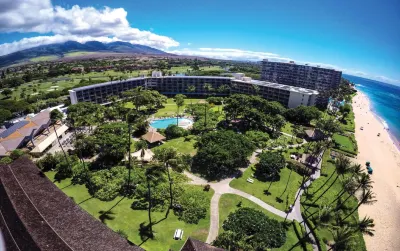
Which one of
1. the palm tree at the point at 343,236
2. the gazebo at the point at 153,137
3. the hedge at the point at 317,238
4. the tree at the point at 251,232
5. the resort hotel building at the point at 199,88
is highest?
the resort hotel building at the point at 199,88

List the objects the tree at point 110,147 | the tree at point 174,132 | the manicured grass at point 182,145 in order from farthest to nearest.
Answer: the tree at point 174,132 < the manicured grass at point 182,145 < the tree at point 110,147

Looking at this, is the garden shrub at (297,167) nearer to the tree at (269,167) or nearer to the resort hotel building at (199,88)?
the tree at (269,167)

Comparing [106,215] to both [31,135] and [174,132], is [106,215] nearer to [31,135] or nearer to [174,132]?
[174,132]

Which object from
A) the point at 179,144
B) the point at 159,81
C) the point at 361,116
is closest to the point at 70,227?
the point at 179,144

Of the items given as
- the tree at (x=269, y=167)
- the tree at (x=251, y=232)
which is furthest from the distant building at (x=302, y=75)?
the tree at (x=251, y=232)

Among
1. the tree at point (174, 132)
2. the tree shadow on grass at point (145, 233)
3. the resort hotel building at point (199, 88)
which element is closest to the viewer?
the tree shadow on grass at point (145, 233)

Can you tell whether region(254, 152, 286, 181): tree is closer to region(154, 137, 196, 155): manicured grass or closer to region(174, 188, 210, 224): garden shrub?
region(174, 188, 210, 224): garden shrub

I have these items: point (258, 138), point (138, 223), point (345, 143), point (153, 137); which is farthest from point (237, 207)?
point (345, 143)
